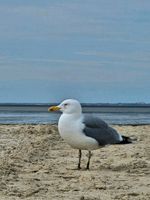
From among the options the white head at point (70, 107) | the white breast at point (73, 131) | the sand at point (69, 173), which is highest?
the white head at point (70, 107)

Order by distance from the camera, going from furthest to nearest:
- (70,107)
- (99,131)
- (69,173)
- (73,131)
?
1. (99,131)
2. (70,107)
3. (73,131)
4. (69,173)

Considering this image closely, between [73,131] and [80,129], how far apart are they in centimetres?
12

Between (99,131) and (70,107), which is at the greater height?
(70,107)

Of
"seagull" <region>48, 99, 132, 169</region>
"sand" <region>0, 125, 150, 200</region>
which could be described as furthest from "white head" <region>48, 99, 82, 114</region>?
"sand" <region>0, 125, 150, 200</region>

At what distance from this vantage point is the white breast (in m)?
10.4

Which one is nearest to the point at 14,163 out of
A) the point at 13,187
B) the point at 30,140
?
the point at 13,187

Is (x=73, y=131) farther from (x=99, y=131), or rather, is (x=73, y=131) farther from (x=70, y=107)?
(x=99, y=131)

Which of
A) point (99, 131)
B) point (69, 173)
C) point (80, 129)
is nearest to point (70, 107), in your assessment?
point (80, 129)

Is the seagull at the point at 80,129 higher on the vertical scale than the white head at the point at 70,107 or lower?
lower

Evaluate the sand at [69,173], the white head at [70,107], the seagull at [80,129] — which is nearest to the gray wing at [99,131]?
the seagull at [80,129]

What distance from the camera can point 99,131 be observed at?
→ 10789 millimetres

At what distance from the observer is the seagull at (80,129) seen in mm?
10375

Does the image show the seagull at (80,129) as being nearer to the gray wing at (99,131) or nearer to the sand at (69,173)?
the gray wing at (99,131)

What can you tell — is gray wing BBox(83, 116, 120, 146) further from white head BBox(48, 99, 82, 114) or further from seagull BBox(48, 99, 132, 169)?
white head BBox(48, 99, 82, 114)
